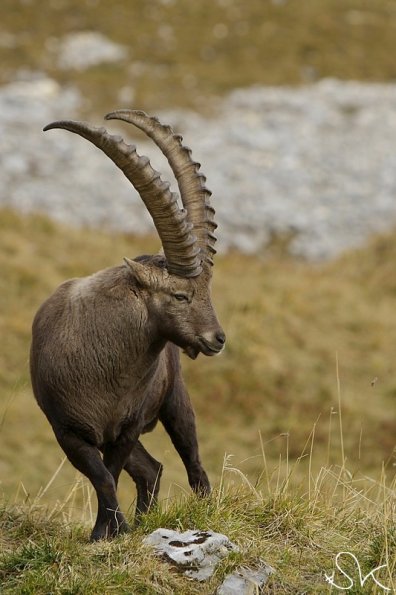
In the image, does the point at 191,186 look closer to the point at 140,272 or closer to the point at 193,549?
the point at 140,272

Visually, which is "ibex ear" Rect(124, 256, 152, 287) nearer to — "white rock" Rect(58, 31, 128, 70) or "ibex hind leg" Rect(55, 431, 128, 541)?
"ibex hind leg" Rect(55, 431, 128, 541)

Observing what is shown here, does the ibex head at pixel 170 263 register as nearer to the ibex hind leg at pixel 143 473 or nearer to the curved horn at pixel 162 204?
the curved horn at pixel 162 204

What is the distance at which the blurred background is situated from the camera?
58.5ft

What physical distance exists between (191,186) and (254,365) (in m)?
11.6

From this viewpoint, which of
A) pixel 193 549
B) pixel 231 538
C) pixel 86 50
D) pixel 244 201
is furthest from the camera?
pixel 86 50

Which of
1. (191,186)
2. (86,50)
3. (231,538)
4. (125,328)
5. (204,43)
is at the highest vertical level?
(204,43)

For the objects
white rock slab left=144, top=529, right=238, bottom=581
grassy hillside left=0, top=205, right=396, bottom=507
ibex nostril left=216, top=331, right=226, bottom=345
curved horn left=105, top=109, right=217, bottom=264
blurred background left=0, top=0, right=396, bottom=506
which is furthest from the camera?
blurred background left=0, top=0, right=396, bottom=506

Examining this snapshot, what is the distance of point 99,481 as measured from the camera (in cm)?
724

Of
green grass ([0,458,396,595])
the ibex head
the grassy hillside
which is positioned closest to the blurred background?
the grassy hillside

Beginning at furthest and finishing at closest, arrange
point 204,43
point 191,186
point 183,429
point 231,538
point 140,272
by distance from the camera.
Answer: point 204,43 < point 183,429 < point 191,186 < point 140,272 < point 231,538

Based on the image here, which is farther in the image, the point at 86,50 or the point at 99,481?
the point at 86,50

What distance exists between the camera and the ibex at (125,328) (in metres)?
7.32

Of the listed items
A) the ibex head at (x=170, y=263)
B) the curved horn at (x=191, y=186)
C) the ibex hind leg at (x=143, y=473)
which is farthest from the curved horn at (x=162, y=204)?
the ibex hind leg at (x=143, y=473)
